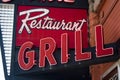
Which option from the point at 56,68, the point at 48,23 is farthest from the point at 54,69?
the point at 48,23

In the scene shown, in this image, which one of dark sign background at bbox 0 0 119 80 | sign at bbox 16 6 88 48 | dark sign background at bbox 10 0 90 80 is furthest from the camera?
sign at bbox 16 6 88 48

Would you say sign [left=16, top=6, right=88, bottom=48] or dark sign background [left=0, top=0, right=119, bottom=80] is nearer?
dark sign background [left=0, top=0, right=119, bottom=80]

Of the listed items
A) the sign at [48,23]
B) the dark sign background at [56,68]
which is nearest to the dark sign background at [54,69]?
the dark sign background at [56,68]

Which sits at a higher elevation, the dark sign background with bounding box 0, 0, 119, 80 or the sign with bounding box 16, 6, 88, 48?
the sign with bounding box 16, 6, 88, 48

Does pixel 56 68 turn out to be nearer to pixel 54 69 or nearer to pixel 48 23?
pixel 54 69

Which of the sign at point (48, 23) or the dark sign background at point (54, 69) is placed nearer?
the dark sign background at point (54, 69)

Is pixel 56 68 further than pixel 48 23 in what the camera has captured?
No

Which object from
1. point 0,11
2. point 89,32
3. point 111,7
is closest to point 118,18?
point 111,7

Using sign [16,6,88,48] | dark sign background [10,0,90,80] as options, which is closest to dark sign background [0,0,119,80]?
dark sign background [10,0,90,80]

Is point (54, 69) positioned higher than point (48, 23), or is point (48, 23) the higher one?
point (48, 23)

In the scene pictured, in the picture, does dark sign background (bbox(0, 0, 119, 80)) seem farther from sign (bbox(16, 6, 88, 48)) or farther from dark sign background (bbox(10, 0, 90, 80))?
sign (bbox(16, 6, 88, 48))

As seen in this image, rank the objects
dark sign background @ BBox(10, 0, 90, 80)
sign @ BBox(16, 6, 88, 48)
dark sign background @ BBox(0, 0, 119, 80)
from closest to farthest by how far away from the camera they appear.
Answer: dark sign background @ BBox(0, 0, 119, 80), dark sign background @ BBox(10, 0, 90, 80), sign @ BBox(16, 6, 88, 48)

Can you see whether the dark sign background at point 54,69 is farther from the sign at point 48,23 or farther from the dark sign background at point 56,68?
the sign at point 48,23

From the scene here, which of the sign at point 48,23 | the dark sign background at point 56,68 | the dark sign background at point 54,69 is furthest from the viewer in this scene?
the sign at point 48,23
